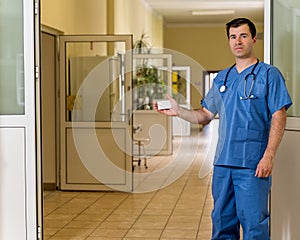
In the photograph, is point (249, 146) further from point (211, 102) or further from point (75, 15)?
point (75, 15)

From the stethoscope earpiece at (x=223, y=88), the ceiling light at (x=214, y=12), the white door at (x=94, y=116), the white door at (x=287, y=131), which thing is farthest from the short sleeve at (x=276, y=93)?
the ceiling light at (x=214, y=12)

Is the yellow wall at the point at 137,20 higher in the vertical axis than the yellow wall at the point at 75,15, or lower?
higher

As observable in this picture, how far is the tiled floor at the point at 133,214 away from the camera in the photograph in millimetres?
Result: 5289

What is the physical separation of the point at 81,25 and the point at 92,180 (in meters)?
2.26

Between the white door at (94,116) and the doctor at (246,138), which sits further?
the white door at (94,116)

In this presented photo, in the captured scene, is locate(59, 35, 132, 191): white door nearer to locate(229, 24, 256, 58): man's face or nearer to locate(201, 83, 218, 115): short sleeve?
locate(201, 83, 218, 115): short sleeve

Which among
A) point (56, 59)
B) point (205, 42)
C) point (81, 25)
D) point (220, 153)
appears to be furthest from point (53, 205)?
point (205, 42)

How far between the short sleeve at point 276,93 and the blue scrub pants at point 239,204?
379mm

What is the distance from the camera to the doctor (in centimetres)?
344

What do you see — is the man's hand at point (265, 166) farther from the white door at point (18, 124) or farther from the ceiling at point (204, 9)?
the ceiling at point (204, 9)

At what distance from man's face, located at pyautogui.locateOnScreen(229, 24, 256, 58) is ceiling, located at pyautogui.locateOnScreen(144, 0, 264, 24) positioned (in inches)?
413

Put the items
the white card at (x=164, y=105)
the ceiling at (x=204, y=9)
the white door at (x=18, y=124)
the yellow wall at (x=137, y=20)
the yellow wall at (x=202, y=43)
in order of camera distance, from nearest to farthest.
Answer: the white card at (x=164, y=105), the white door at (x=18, y=124), the yellow wall at (x=137, y=20), the ceiling at (x=204, y=9), the yellow wall at (x=202, y=43)

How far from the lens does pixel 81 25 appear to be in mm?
8531

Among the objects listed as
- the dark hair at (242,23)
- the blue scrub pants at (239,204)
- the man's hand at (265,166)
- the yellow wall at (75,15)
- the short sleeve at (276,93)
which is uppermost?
the yellow wall at (75,15)
